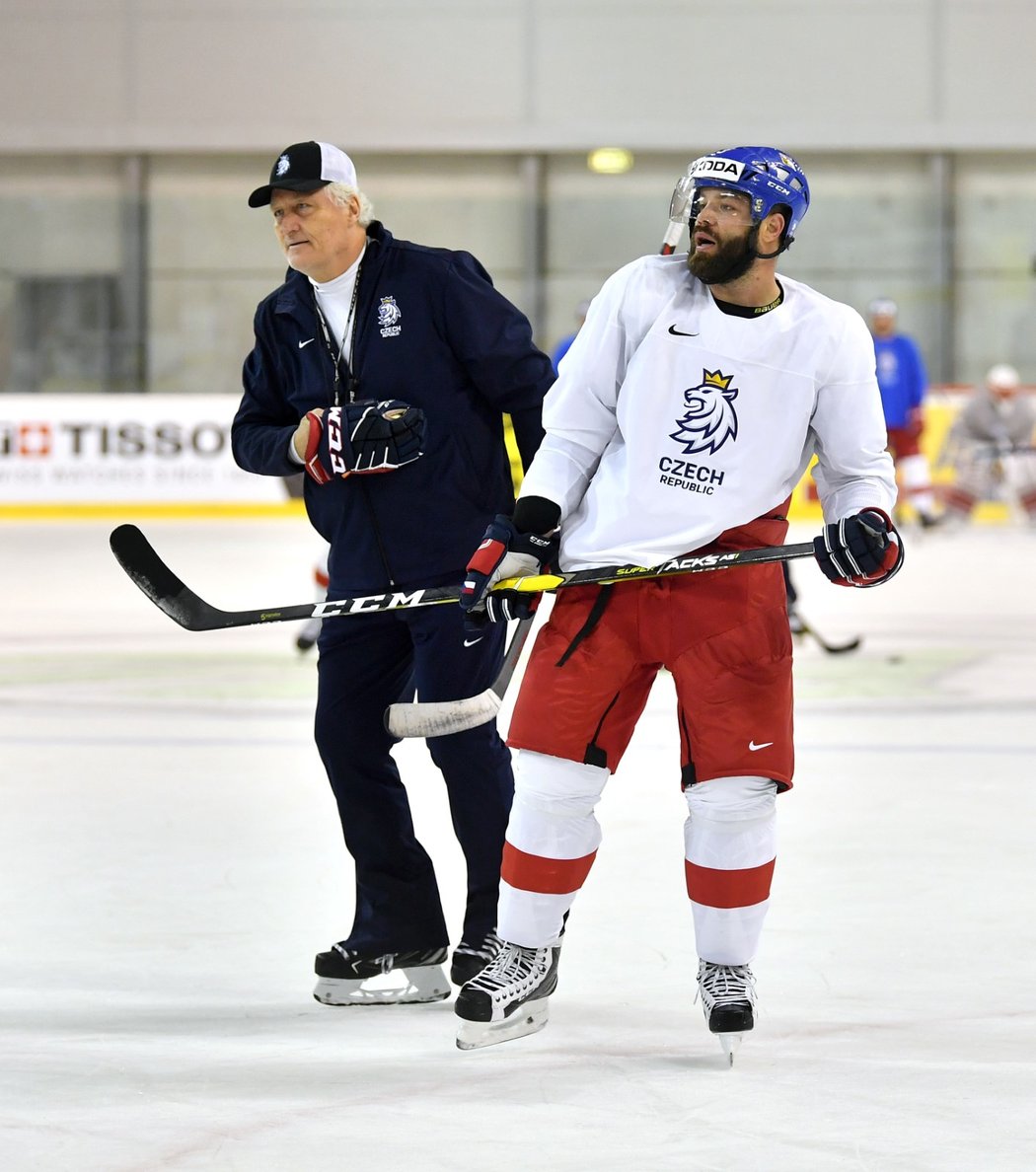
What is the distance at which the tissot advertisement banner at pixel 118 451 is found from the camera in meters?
14.4

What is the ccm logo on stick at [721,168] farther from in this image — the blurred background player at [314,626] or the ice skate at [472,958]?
the blurred background player at [314,626]

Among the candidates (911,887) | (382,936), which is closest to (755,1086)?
(382,936)

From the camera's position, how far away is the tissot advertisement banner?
1443 centimetres

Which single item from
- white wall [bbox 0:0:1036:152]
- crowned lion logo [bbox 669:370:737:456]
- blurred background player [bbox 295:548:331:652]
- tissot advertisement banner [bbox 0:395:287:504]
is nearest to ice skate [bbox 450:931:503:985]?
crowned lion logo [bbox 669:370:737:456]

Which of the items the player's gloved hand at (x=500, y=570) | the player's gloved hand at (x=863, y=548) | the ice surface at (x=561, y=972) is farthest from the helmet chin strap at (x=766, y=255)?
the ice surface at (x=561, y=972)

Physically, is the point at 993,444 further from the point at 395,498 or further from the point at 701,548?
the point at 701,548

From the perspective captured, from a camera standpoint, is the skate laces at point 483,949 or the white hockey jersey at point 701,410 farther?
the skate laces at point 483,949

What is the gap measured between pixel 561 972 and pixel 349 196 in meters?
1.27

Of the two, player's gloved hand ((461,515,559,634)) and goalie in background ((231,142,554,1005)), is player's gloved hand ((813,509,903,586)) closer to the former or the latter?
player's gloved hand ((461,515,559,634))

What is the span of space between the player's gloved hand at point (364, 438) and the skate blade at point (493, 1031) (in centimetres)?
82

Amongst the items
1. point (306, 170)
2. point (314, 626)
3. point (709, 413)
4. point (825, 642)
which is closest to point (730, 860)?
point (709, 413)

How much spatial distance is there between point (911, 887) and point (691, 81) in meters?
14.4

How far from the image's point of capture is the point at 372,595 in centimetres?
308

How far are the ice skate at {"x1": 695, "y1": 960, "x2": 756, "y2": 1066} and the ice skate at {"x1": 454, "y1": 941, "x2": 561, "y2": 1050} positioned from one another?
0.74 ft
